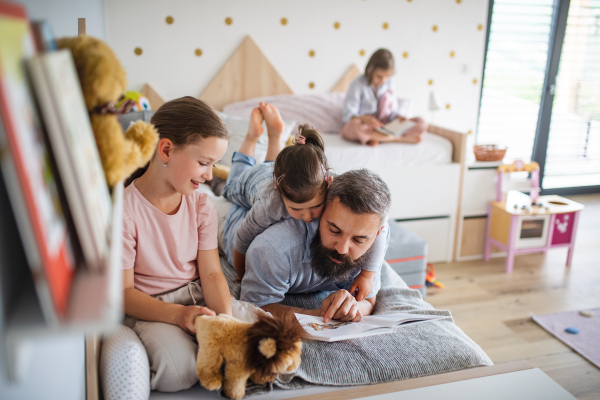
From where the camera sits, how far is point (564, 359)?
1818mm

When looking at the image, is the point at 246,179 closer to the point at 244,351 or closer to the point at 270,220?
the point at 270,220

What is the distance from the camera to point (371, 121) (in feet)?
8.82

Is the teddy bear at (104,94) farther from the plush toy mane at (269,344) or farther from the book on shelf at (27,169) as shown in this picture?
the plush toy mane at (269,344)

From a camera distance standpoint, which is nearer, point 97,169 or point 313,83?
point 97,169

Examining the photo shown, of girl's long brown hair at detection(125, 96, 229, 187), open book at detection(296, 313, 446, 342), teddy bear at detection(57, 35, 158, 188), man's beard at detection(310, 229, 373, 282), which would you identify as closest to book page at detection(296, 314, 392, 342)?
open book at detection(296, 313, 446, 342)

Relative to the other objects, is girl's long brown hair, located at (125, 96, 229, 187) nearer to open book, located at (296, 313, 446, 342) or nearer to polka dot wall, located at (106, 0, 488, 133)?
open book, located at (296, 313, 446, 342)

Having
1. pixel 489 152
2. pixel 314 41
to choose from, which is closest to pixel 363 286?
pixel 489 152

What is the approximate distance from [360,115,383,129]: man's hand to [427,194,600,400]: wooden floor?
0.94 m

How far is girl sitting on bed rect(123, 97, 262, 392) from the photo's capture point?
3.26 ft

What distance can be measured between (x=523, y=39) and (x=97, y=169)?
12.5 feet

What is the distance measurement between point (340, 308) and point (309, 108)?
2.00m

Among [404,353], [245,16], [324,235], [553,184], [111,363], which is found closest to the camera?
[111,363]

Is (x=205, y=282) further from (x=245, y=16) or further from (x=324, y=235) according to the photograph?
(x=245, y=16)

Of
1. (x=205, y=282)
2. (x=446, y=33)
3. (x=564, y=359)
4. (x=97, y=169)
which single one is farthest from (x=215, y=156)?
(x=446, y=33)
